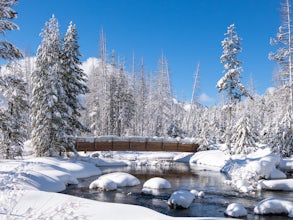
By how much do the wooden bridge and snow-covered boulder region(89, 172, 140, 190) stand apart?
51.1ft

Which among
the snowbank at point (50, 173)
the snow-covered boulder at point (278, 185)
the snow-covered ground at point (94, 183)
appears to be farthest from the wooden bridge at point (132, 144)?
the snow-covered boulder at point (278, 185)

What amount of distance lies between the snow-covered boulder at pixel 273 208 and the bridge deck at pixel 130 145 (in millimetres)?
23915

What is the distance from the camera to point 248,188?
1788cm

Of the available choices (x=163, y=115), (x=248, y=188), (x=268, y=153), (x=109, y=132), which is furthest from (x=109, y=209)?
(x=163, y=115)

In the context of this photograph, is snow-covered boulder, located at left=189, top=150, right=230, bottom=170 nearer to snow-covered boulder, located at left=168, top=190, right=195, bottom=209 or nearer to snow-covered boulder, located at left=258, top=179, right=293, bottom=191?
snow-covered boulder, located at left=258, top=179, right=293, bottom=191

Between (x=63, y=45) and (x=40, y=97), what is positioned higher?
(x=63, y=45)

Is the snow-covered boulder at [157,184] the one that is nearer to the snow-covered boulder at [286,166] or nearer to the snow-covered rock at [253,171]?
the snow-covered rock at [253,171]

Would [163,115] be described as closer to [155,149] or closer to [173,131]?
[173,131]

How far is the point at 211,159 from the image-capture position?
32500 mm

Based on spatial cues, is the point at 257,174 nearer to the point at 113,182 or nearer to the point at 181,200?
the point at 181,200

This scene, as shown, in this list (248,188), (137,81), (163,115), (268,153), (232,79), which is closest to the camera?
(248,188)

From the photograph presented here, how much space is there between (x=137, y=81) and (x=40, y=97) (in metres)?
42.7

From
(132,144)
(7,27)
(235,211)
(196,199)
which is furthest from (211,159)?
(7,27)

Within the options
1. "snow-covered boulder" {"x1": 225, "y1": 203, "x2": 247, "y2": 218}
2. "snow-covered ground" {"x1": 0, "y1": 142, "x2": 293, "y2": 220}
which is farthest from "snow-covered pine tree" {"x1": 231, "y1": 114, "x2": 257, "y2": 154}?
"snow-covered boulder" {"x1": 225, "y1": 203, "x2": 247, "y2": 218}
